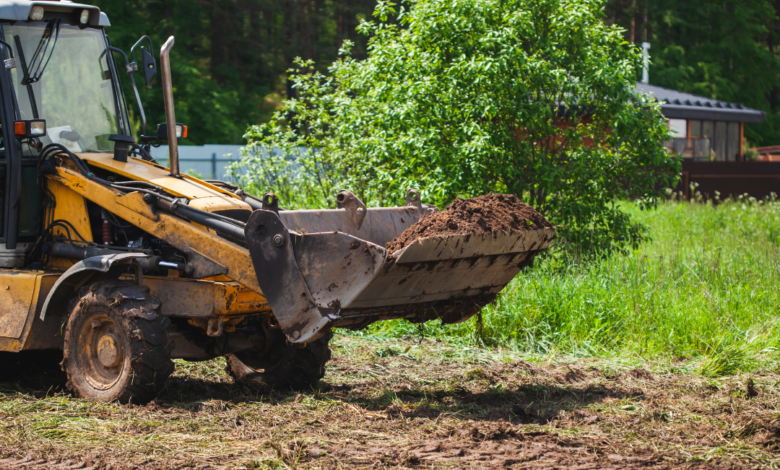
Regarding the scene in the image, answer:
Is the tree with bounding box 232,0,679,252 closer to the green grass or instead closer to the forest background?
the green grass

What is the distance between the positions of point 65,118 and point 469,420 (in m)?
3.78

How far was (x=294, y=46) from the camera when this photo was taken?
3666cm

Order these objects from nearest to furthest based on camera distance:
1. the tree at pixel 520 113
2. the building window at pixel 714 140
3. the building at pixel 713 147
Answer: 1. the tree at pixel 520 113
2. the building at pixel 713 147
3. the building window at pixel 714 140

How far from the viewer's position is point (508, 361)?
22.7 ft

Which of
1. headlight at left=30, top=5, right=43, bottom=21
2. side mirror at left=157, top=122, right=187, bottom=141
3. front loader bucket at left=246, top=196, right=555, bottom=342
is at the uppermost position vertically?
headlight at left=30, top=5, right=43, bottom=21

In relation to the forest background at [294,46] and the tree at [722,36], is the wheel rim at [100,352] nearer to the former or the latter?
the forest background at [294,46]

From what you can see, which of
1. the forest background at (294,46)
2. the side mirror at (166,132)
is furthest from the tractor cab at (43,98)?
the forest background at (294,46)

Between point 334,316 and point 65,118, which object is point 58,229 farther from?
point 334,316

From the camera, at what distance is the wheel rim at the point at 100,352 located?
529 centimetres

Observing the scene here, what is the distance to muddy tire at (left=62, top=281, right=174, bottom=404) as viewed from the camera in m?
5.10

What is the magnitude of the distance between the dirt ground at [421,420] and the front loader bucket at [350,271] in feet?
2.23

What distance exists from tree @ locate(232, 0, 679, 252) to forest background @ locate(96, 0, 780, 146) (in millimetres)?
13402

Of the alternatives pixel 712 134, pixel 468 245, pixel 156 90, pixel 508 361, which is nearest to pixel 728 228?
pixel 508 361

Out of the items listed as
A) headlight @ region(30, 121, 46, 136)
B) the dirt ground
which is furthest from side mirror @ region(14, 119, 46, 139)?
the dirt ground
